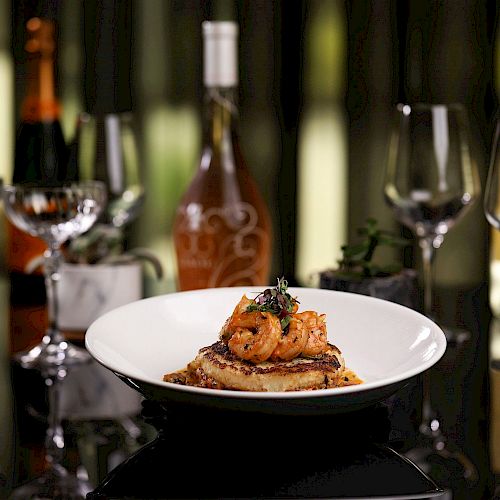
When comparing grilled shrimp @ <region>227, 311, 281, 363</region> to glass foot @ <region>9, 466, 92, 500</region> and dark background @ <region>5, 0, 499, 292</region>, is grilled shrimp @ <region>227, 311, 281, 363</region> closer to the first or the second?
glass foot @ <region>9, 466, 92, 500</region>

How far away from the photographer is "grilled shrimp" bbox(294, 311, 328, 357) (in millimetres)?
641

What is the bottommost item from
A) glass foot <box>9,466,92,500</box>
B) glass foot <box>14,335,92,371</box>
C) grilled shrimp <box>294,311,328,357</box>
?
glass foot <box>14,335,92,371</box>

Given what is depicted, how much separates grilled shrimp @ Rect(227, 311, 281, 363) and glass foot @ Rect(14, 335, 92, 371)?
262 millimetres

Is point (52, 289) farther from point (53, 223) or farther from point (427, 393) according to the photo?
point (427, 393)

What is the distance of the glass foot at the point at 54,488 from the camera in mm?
562

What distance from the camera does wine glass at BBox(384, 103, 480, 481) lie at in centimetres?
96

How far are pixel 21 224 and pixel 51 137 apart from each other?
1.71ft

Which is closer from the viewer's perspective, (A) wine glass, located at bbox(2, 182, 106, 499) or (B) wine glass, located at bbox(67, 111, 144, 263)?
(A) wine glass, located at bbox(2, 182, 106, 499)

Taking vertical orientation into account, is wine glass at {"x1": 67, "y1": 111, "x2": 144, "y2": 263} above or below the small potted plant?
above

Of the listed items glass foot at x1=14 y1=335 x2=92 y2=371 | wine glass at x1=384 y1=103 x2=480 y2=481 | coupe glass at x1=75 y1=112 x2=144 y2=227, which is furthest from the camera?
coupe glass at x1=75 y1=112 x2=144 y2=227

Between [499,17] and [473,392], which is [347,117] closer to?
[499,17]

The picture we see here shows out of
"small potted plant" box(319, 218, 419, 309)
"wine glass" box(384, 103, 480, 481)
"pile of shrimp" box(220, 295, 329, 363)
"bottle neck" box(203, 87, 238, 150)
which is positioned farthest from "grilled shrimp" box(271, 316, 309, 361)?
"bottle neck" box(203, 87, 238, 150)

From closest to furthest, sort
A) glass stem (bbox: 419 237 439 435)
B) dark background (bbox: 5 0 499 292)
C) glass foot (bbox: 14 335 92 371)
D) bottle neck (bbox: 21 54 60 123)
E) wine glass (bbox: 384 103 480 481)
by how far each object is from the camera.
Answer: glass stem (bbox: 419 237 439 435), glass foot (bbox: 14 335 92 371), wine glass (bbox: 384 103 480 481), bottle neck (bbox: 21 54 60 123), dark background (bbox: 5 0 499 292)

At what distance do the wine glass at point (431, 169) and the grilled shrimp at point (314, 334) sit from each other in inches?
13.1
